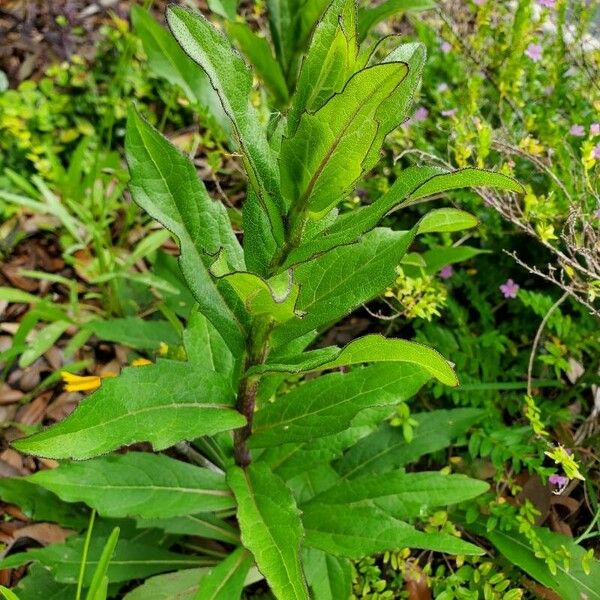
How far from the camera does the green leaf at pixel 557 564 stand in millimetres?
1720

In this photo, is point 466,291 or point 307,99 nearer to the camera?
point 307,99

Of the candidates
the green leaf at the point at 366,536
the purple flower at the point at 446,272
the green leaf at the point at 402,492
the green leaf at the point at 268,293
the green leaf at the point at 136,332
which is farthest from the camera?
the purple flower at the point at 446,272

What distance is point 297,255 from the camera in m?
1.22

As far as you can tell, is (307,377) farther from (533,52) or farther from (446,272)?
(533,52)

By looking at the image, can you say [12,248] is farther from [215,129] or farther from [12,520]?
[12,520]

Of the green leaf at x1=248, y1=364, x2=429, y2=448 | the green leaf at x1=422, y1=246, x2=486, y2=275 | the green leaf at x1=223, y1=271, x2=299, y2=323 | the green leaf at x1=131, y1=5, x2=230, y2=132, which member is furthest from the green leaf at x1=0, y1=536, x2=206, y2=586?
the green leaf at x1=131, y1=5, x2=230, y2=132

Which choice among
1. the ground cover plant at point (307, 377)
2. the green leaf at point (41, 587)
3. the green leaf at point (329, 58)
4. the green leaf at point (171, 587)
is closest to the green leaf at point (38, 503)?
the ground cover plant at point (307, 377)

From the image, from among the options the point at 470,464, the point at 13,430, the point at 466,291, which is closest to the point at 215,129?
the point at 466,291

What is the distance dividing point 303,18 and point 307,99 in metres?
1.52

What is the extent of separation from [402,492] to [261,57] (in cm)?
168

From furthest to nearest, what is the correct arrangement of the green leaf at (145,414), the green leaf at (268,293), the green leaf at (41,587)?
the green leaf at (41,587) → the green leaf at (145,414) → the green leaf at (268,293)

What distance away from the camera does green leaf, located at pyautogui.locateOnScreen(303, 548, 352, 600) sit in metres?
1.66

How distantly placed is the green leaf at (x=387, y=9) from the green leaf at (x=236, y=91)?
4.94ft

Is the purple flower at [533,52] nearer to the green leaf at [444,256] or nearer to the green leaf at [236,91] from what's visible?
the green leaf at [444,256]
